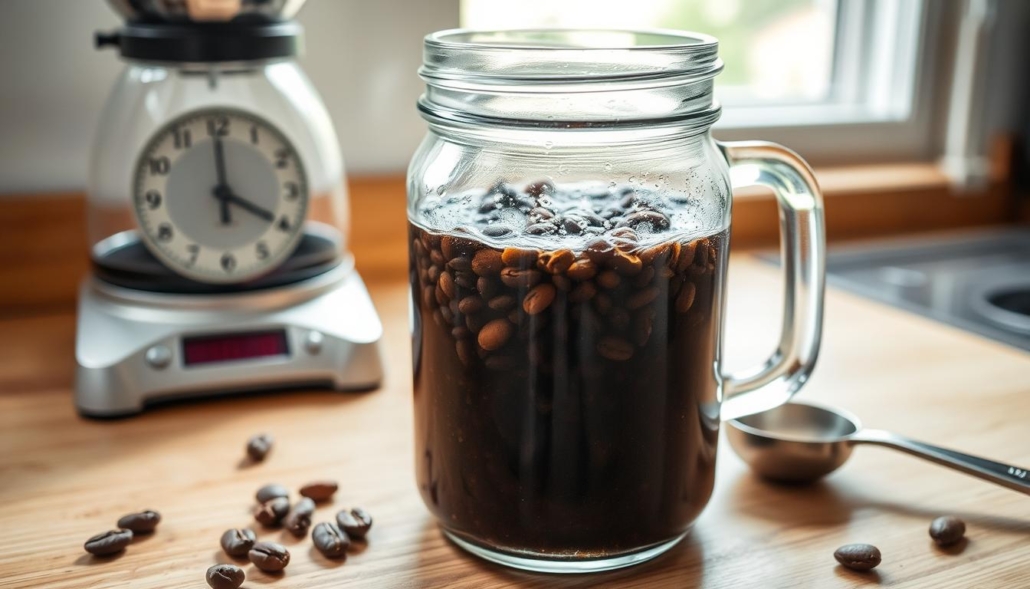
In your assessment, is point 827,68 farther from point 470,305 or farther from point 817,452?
point 470,305

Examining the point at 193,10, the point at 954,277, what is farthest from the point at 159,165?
the point at 954,277

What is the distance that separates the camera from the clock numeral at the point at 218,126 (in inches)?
33.8

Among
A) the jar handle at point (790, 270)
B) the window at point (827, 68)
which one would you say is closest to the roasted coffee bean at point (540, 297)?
the jar handle at point (790, 270)

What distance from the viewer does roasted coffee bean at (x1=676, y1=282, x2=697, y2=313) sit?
0.58m

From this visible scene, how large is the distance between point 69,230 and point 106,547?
56 centimetres

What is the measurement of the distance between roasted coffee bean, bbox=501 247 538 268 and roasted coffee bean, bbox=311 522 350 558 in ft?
0.72

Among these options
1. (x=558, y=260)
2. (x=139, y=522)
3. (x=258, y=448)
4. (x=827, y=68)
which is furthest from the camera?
(x=827, y=68)

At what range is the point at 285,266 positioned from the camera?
92 cm

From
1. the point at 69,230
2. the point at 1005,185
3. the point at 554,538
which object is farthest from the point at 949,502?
the point at 1005,185

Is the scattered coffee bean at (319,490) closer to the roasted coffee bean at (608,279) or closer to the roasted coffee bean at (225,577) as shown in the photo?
the roasted coffee bean at (225,577)

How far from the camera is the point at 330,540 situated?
63 centimetres

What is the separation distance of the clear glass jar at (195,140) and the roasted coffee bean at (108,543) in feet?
0.98

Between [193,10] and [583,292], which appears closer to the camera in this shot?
[583,292]

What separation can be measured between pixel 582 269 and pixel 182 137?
46 cm
